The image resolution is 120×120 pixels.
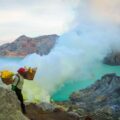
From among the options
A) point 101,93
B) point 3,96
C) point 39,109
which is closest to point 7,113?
point 3,96

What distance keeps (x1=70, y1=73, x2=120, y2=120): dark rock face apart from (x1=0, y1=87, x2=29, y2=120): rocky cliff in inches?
614

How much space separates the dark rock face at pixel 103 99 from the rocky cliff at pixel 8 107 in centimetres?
1559

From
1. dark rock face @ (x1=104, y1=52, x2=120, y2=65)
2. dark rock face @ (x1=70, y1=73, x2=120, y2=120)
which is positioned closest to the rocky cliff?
dark rock face @ (x1=70, y1=73, x2=120, y2=120)

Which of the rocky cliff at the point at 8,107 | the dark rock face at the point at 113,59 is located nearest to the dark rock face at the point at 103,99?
the rocky cliff at the point at 8,107

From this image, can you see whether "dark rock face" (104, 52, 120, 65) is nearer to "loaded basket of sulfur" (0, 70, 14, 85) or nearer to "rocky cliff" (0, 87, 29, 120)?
"loaded basket of sulfur" (0, 70, 14, 85)

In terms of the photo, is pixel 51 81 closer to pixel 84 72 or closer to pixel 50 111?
pixel 84 72

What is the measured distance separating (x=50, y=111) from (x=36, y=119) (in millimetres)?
4887

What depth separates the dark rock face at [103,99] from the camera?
110ft

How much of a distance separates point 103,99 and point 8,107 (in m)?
28.5

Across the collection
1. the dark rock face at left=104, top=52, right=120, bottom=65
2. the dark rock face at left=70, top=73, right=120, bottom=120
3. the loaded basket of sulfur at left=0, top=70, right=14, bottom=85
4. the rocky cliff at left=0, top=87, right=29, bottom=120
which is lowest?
the dark rock face at left=104, top=52, right=120, bottom=65

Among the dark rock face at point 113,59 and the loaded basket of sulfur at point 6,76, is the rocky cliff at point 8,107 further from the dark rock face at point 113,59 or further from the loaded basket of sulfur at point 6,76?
the dark rock face at point 113,59

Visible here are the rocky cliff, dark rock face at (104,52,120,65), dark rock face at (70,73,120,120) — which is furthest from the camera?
dark rock face at (104,52,120,65)

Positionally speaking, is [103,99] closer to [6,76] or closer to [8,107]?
[6,76]

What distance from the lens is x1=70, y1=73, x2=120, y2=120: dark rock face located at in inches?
1323
